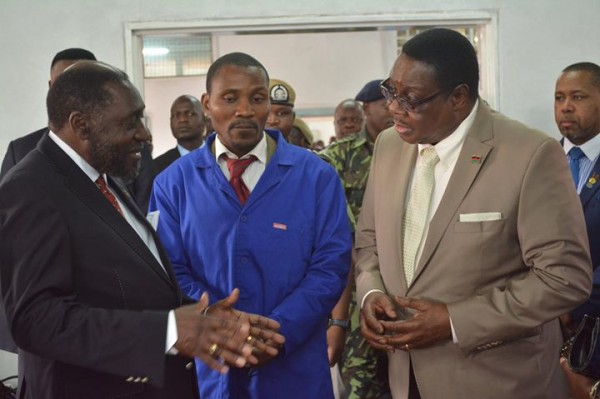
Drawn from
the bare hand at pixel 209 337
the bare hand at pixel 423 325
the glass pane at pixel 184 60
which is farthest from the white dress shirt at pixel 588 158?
the glass pane at pixel 184 60

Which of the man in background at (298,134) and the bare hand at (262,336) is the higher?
the man in background at (298,134)

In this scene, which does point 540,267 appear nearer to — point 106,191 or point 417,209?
point 417,209

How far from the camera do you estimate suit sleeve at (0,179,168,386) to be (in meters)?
1.81

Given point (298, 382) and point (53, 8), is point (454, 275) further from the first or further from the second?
point (53, 8)

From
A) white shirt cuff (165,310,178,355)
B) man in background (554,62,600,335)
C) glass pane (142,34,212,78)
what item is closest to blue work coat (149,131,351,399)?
white shirt cuff (165,310,178,355)

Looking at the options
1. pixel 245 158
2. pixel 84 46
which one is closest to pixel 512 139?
pixel 245 158

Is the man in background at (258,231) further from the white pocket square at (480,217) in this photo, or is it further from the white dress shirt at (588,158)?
the white dress shirt at (588,158)

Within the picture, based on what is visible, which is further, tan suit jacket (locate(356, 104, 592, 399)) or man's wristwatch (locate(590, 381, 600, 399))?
man's wristwatch (locate(590, 381, 600, 399))

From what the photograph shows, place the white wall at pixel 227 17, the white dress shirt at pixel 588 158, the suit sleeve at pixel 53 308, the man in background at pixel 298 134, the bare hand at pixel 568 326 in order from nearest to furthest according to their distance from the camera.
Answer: the suit sleeve at pixel 53 308
the bare hand at pixel 568 326
the white dress shirt at pixel 588 158
the white wall at pixel 227 17
the man in background at pixel 298 134

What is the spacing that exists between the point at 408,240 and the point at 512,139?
0.52 metres

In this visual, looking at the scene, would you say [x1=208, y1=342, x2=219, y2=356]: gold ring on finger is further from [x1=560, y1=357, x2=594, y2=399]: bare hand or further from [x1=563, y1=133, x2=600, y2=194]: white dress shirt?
[x1=563, y1=133, x2=600, y2=194]: white dress shirt

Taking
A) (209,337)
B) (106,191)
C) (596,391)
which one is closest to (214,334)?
(209,337)

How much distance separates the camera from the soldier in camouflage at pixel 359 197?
4.10 meters

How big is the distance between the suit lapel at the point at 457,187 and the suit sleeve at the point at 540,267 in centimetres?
18
